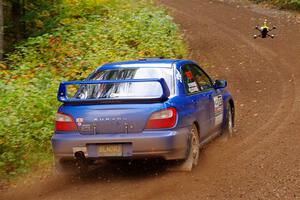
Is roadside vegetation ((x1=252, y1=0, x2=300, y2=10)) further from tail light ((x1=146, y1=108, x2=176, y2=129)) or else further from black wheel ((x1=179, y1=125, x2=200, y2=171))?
tail light ((x1=146, y1=108, x2=176, y2=129))

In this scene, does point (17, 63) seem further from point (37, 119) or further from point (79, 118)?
point (79, 118)

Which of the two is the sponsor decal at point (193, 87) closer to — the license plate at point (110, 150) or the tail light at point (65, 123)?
the license plate at point (110, 150)

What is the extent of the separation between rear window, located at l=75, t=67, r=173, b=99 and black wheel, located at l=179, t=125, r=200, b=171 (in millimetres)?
694

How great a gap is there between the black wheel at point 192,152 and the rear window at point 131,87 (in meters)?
0.69

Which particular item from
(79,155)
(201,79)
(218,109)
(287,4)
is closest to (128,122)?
(79,155)

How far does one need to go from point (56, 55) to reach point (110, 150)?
327 inches

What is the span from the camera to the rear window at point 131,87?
7.24m

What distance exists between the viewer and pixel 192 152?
24.1 feet

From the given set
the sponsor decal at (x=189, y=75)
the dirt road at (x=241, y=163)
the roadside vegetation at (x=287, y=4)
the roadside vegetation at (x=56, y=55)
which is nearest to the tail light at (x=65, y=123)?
the dirt road at (x=241, y=163)

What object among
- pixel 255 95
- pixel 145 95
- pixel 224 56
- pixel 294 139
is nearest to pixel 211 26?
pixel 224 56

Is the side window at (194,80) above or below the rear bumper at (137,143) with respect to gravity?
above

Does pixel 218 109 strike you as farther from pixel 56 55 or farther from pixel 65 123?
pixel 56 55

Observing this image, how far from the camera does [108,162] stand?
324 inches

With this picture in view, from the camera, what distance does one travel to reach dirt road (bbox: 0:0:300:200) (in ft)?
21.1
